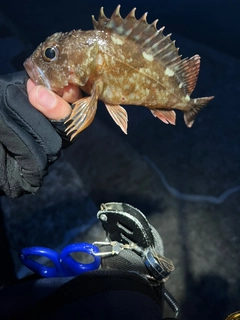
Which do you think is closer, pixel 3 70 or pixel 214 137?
pixel 214 137

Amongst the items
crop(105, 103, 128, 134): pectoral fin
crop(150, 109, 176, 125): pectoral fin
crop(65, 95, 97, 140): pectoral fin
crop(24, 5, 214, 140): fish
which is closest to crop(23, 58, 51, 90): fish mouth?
crop(24, 5, 214, 140): fish

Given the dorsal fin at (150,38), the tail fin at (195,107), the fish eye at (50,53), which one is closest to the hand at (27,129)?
the fish eye at (50,53)

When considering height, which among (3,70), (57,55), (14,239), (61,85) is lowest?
(14,239)

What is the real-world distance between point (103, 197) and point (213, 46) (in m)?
2.49

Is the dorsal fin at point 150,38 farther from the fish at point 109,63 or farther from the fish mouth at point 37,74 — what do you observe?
the fish mouth at point 37,74

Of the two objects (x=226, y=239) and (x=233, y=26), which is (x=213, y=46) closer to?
(x=233, y=26)

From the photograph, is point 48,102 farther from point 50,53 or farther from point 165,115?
point 165,115

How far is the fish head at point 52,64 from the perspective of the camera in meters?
1.60

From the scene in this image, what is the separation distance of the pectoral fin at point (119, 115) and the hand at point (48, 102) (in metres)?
0.23

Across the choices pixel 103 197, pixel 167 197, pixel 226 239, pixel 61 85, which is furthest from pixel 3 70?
pixel 226 239

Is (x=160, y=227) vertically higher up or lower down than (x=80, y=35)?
lower down

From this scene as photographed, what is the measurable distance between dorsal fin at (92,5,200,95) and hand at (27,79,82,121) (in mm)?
397

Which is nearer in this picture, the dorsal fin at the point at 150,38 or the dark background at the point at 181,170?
the dorsal fin at the point at 150,38

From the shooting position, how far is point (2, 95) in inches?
64.2
